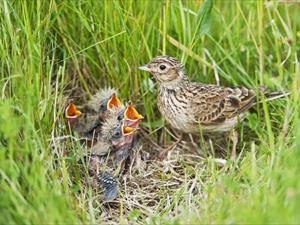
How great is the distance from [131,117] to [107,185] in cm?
67

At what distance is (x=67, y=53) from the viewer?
5.69 metres

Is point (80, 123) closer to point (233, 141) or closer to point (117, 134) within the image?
point (117, 134)

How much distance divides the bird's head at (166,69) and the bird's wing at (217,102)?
192 millimetres

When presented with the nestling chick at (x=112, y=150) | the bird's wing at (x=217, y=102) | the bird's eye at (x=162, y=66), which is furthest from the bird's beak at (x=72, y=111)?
the bird's wing at (x=217, y=102)

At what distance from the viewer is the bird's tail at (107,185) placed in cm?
488

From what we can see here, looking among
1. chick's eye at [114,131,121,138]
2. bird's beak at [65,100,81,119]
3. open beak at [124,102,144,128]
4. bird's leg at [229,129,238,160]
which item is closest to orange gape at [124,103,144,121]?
open beak at [124,102,144,128]

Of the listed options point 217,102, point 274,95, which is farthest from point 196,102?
point 274,95

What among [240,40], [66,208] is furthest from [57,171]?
[240,40]

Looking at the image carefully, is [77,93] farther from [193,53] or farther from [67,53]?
[193,53]

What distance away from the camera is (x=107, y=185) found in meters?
4.96

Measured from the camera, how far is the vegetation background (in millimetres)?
3893

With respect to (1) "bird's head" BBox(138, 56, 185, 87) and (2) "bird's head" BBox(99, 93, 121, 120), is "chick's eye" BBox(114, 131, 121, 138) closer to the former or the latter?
(2) "bird's head" BBox(99, 93, 121, 120)

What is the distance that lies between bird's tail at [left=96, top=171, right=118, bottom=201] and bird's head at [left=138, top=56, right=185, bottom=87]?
950 millimetres

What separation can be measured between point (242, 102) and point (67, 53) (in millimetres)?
1558
